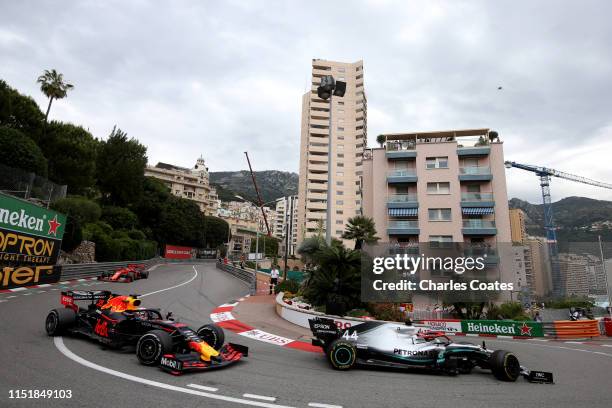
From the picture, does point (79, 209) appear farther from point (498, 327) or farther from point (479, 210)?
point (479, 210)

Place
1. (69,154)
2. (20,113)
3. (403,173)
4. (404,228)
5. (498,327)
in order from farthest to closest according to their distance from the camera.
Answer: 1. (69,154)
2. (403,173)
3. (20,113)
4. (404,228)
5. (498,327)

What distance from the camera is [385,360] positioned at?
8.35 meters

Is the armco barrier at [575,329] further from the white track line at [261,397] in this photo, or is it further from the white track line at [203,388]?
the white track line at [203,388]

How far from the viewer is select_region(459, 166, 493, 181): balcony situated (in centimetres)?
3599

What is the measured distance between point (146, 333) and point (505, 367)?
8287 mm

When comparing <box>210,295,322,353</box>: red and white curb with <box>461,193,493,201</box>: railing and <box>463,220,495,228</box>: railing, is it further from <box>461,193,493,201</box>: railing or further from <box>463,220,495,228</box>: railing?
<box>461,193,493,201</box>: railing

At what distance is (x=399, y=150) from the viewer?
39500 millimetres

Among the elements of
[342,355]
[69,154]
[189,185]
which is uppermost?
[189,185]

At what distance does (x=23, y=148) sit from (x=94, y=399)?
32.7 m

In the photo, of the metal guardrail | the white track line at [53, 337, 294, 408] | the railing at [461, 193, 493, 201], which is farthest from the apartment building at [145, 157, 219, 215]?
the white track line at [53, 337, 294, 408]

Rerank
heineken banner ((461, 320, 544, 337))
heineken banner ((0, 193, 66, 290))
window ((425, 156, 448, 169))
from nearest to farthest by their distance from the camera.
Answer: heineken banner ((461, 320, 544, 337))
heineken banner ((0, 193, 66, 290))
window ((425, 156, 448, 169))

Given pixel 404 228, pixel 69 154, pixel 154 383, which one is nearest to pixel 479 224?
pixel 404 228

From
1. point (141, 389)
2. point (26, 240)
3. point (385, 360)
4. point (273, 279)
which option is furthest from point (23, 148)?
point (385, 360)

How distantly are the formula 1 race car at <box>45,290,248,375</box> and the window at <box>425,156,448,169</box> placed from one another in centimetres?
3444
